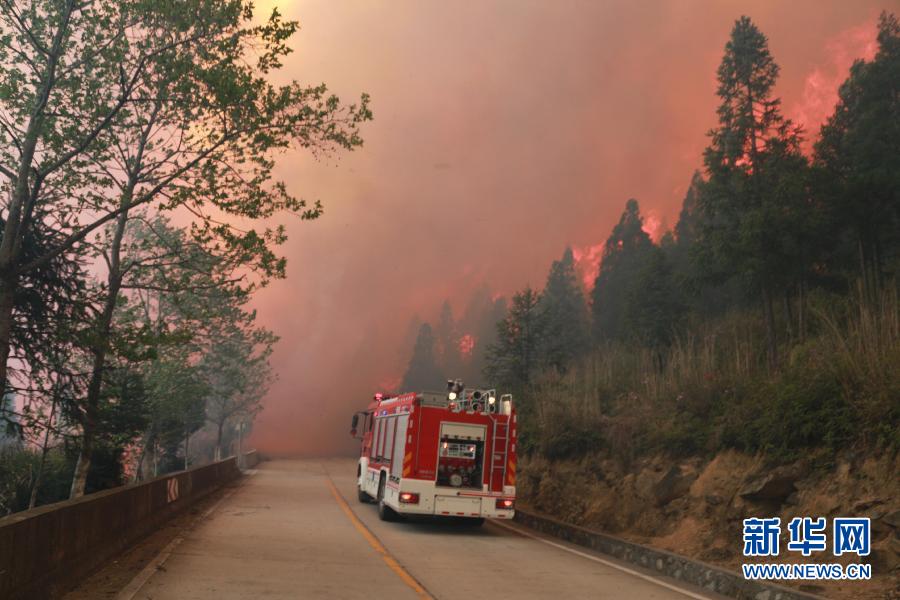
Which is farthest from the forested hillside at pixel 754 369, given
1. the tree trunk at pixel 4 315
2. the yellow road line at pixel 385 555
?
the tree trunk at pixel 4 315

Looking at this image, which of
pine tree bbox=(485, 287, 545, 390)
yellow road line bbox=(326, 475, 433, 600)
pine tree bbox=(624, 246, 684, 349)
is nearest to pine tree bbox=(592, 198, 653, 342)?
pine tree bbox=(624, 246, 684, 349)

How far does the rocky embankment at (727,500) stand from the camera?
9.28 metres

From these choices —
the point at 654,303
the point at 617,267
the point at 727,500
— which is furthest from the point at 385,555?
the point at 617,267

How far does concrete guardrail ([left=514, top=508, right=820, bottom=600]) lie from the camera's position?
893 centimetres

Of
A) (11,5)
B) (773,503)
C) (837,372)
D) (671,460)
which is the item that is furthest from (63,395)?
(837,372)

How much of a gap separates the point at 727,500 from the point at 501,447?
5135 mm

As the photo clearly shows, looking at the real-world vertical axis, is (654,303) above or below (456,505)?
above

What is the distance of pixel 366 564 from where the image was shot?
10.6 meters

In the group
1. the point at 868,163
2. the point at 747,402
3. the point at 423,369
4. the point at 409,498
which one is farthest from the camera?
the point at 423,369

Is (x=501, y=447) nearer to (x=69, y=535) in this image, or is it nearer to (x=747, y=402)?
(x=747, y=402)

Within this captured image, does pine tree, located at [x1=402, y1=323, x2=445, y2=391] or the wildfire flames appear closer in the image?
pine tree, located at [x1=402, y1=323, x2=445, y2=391]

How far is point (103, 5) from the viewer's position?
12688mm

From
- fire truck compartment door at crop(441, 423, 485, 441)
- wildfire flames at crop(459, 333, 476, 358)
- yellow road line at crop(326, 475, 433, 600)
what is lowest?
yellow road line at crop(326, 475, 433, 600)

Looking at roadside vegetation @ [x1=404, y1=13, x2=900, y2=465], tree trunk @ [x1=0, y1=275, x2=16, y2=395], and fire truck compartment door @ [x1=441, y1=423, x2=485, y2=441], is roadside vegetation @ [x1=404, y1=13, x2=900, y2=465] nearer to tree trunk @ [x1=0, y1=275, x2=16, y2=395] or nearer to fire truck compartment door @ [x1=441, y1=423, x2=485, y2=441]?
fire truck compartment door @ [x1=441, y1=423, x2=485, y2=441]
